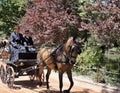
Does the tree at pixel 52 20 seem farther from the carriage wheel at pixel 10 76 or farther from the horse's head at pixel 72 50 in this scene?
the horse's head at pixel 72 50

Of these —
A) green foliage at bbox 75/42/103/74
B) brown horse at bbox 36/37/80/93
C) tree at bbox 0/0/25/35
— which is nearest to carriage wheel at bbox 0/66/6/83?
brown horse at bbox 36/37/80/93

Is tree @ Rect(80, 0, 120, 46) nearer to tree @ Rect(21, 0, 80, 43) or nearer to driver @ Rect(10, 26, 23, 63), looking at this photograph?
driver @ Rect(10, 26, 23, 63)

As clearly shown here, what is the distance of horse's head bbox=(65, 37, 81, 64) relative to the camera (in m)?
10.8

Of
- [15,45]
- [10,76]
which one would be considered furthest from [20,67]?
[15,45]

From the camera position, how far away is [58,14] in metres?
17.0

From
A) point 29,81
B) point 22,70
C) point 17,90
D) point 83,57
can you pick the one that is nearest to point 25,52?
point 22,70

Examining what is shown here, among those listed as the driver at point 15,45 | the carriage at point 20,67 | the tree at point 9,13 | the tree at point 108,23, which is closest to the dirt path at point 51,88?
the carriage at point 20,67

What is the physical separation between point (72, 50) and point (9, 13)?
19.0 meters

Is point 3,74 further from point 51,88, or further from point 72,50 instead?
point 72,50

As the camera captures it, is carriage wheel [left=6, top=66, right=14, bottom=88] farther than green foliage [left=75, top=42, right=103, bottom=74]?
No

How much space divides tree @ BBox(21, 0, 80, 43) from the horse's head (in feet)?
18.9

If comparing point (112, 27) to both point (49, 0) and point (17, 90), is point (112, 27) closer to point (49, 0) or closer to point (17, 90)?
point (17, 90)

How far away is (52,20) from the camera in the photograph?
17.0 m

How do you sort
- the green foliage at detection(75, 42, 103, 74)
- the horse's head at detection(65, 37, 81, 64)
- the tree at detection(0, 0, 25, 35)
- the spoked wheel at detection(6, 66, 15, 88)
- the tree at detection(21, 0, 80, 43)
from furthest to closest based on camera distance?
the tree at detection(0, 0, 25, 35)
the tree at detection(21, 0, 80, 43)
the green foliage at detection(75, 42, 103, 74)
the spoked wheel at detection(6, 66, 15, 88)
the horse's head at detection(65, 37, 81, 64)
